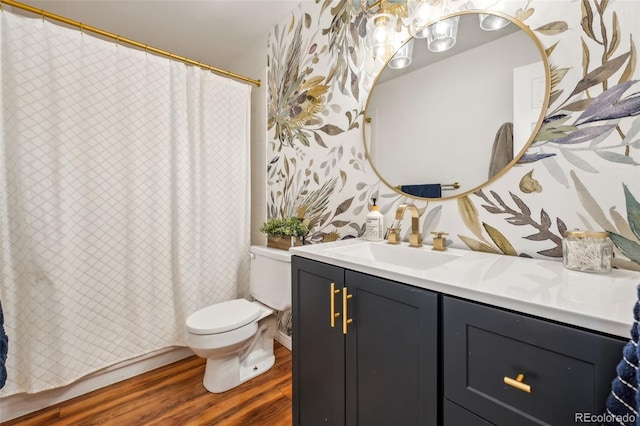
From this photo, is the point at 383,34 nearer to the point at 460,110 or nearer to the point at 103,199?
the point at 460,110

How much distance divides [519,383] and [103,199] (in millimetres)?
2014

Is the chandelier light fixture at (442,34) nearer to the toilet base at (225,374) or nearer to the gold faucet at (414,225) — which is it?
the gold faucet at (414,225)

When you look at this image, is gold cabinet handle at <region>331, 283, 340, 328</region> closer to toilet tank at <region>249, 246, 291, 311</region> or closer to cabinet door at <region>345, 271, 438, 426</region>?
cabinet door at <region>345, 271, 438, 426</region>

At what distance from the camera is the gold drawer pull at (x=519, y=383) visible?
54cm

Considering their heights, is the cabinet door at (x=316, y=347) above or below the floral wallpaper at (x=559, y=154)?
below

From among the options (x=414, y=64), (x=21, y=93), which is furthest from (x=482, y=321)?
(x=21, y=93)

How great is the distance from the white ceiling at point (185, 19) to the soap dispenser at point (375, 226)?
1.59 m

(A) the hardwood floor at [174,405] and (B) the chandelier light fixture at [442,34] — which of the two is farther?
(A) the hardwood floor at [174,405]

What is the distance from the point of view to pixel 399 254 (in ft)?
3.93

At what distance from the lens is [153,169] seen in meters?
1.75

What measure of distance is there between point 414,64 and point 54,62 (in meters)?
1.87

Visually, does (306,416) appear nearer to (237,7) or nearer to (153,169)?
(153,169)

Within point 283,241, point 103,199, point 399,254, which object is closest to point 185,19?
point 103,199

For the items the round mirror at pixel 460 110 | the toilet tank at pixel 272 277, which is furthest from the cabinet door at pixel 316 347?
the round mirror at pixel 460 110
